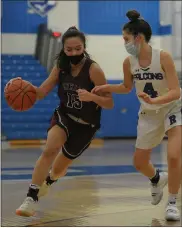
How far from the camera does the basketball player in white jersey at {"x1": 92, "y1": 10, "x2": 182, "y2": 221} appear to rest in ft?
14.2

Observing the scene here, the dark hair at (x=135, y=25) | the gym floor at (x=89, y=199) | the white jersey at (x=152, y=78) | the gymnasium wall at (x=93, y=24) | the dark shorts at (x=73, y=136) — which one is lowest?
the gym floor at (x=89, y=199)

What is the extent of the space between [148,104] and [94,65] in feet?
2.01

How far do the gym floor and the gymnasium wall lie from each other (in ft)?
30.5

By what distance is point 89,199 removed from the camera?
5.32 meters

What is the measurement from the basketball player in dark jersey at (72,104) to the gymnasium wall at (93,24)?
12994 millimetres

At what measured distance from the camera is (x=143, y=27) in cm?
448

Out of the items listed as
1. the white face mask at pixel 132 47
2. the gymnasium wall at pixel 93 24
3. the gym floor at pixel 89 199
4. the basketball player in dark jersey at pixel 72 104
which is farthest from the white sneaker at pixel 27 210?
the gymnasium wall at pixel 93 24

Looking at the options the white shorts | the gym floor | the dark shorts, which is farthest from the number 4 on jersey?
→ the gym floor

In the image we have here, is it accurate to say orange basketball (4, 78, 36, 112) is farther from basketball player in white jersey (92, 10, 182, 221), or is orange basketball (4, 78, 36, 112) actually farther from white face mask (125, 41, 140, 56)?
white face mask (125, 41, 140, 56)

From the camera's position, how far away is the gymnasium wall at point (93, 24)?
57.5 feet

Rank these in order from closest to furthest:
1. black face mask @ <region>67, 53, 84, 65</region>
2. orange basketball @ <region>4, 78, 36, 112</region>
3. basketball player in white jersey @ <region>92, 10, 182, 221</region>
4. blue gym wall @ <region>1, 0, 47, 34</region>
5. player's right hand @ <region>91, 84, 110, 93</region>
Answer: basketball player in white jersey @ <region>92, 10, 182, 221</region>
player's right hand @ <region>91, 84, 110, 93</region>
black face mask @ <region>67, 53, 84, 65</region>
orange basketball @ <region>4, 78, 36, 112</region>
blue gym wall @ <region>1, 0, 47, 34</region>

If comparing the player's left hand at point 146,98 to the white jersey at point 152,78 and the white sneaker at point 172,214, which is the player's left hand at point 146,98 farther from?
the white sneaker at point 172,214

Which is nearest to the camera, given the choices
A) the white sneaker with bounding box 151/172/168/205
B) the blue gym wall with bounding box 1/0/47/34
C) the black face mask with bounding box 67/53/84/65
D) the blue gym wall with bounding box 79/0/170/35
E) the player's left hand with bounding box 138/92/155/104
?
the player's left hand with bounding box 138/92/155/104

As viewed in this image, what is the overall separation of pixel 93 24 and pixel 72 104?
45.3ft
